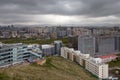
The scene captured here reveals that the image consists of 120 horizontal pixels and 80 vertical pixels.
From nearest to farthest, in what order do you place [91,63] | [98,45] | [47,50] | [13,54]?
[13,54] < [91,63] < [47,50] < [98,45]

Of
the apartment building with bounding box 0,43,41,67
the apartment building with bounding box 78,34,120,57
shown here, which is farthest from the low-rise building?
the apartment building with bounding box 0,43,41,67

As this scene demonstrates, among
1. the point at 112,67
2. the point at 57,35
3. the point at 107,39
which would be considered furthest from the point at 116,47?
the point at 57,35

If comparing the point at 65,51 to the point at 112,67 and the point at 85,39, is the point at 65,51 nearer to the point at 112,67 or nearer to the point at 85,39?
the point at 85,39

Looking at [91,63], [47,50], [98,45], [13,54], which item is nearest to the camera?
[13,54]

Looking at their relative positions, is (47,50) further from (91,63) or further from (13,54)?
(91,63)

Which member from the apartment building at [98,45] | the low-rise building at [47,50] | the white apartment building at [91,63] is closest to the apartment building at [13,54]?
the white apartment building at [91,63]

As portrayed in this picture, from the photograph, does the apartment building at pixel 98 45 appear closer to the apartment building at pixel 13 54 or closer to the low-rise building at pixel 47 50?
the low-rise building at pixel 47 50

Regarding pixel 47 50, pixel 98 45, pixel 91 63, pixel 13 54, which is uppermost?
pixel 13 54

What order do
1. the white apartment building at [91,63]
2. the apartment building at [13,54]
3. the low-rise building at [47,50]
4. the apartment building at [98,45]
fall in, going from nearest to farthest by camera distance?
1. the apartment building at [13,54]
2. the white apartment building at [91,63]
3. the low-rise building at [47,50]
4. the apartment building at [98,45]

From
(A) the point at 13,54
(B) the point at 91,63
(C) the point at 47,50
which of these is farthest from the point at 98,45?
(A) the point at 13,54
